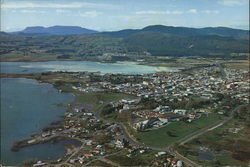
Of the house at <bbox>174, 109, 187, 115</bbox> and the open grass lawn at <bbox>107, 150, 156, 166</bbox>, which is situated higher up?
the house at <bbox>174, 109, 187, 115</bbox>

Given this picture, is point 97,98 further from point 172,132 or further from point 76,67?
point 76,67

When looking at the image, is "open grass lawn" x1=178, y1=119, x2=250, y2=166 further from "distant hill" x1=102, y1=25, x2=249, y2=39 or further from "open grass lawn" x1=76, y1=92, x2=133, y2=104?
"distant hill" x1=102, y1=25, x2=249, y2=39

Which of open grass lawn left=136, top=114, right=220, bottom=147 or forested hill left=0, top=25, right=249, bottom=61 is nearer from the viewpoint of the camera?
open grass lawn left=136, top=114, right=220, bottom=147

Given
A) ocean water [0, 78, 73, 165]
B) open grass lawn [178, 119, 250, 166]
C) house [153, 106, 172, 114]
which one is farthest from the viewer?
house [153, 106, 172, 114]

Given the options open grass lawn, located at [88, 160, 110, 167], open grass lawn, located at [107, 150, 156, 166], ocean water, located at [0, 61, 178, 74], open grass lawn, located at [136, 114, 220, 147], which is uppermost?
ocean water, located at [0, 61, 178, 74]

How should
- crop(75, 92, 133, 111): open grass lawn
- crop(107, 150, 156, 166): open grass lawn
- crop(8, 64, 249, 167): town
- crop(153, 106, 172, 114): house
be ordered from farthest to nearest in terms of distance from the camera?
1. crop(75, 92, 133, 111): open grass lawn
2. crop(153, 106, 172, 114): house
3. crop(8, 64, 249, 167): town
4. crop(107, 150, 156, 166): open grass lawn

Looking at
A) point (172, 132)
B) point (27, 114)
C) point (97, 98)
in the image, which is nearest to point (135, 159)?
point (172, 132)

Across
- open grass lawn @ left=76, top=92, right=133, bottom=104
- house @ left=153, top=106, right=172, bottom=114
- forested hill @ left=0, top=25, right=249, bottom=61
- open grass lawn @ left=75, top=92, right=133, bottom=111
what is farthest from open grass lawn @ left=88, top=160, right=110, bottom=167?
forested hill @ left=0, top=25, right=249, bottom=61

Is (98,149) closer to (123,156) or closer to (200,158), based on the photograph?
(123,156)
